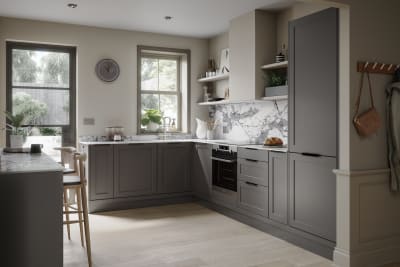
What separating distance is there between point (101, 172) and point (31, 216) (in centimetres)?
289

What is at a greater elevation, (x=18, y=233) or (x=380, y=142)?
(x=380, y=142)

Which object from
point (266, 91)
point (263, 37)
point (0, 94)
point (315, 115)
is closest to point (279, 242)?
point (315, 115)

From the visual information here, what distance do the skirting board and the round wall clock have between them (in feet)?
12.3

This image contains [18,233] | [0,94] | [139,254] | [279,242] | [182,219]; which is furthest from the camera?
[0,94]

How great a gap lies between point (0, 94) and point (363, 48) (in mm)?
4490

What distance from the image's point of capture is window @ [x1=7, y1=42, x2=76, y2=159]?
5516 millimetres

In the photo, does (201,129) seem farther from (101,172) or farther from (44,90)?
(44,90)

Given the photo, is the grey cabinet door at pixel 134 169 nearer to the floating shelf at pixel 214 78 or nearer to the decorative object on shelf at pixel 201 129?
the decorative object on shelf at pixel 201 129

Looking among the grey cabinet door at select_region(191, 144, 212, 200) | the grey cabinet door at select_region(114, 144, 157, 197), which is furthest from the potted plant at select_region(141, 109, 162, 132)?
the grey cabinet door at select_region(191, 144, 212, 200)

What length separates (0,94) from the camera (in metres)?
5.32

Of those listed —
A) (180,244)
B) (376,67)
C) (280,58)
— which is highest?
(280,58)

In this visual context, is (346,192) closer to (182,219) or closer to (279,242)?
(279,242)

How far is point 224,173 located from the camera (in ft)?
17.0

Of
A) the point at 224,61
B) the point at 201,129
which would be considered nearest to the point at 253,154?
the point at 201,129
